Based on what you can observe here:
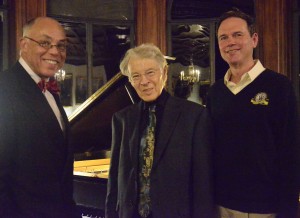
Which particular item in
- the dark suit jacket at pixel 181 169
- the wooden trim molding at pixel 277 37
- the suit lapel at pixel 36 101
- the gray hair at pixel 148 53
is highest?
the wooden trim molding at pixel 277 37

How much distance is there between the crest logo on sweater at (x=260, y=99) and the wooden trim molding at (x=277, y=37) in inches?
184

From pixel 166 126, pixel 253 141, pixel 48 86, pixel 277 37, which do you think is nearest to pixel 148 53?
pixel 166 126

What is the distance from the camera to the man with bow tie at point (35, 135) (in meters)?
1.73

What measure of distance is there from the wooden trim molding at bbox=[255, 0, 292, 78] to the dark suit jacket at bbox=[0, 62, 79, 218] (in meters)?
5.09

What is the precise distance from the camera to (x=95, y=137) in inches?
140

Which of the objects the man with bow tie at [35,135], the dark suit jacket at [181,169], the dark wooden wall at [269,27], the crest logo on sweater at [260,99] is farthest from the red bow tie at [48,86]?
the dark wooden wall at [269,27]

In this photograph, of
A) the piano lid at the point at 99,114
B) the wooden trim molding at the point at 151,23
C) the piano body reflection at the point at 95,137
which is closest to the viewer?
the piano body reflection at the point at 95,137

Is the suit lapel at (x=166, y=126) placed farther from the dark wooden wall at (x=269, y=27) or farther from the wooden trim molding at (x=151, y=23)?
the wooden trim molding at (x=151, y=23)

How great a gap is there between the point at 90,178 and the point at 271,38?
175 inches

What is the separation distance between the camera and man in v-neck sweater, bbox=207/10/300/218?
1.85 meters

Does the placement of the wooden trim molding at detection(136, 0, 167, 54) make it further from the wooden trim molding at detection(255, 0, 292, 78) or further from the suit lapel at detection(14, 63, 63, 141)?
the suit lapel at detection(14, 63, 63, 141)

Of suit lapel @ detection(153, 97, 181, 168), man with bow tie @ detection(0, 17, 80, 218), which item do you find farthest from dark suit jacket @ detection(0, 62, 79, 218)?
suit lapel @ detection(153, 97, 181, 168)

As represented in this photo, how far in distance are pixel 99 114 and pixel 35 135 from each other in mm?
1587

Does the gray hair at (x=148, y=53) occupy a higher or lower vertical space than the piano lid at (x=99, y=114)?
higher
